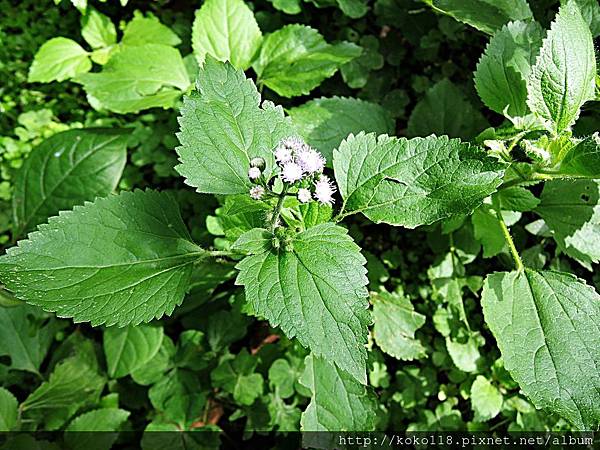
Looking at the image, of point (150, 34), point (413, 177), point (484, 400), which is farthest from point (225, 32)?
point (484, 400)

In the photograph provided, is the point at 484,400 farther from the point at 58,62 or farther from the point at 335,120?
the point at 58,62

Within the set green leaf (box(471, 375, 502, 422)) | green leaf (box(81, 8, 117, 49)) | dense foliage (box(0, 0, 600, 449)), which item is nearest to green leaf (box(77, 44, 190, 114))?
dense foliage (box(0, 0, 600, 449))

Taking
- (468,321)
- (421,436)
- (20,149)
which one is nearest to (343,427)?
(421,436)

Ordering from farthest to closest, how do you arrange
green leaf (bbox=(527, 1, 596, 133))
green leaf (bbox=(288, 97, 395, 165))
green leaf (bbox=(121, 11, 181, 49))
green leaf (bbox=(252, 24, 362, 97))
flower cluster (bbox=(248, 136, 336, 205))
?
1. green leaf (bbox=(121, 11, 181, 49))
2. green leaf (bbox=(252, 24, 362, 97))
3. green leaf (bbox=(288, 97, 395, 165))
4. green leaf (bbox=(527, 1, 596, 133))
5. flower cluster (bbox=(248, 136, 336, 205))

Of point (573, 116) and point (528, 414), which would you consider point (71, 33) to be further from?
point (528, 414)

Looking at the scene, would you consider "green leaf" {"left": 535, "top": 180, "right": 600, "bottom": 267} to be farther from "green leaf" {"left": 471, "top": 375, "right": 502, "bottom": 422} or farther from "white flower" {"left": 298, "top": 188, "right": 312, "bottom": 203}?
"white flower" {"left": 298, "top": 188, "right": 312, "bottom": 203}

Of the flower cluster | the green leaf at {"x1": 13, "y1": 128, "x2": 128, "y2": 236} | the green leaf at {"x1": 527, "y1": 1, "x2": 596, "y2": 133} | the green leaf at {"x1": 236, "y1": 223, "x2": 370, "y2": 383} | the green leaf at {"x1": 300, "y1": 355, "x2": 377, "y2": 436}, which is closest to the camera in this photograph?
the green leaf at {"x1": 236, "y1": 223, "x2": 370, "y2": 383}

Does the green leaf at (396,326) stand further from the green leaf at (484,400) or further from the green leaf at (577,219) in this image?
the green leaf at (577,219)

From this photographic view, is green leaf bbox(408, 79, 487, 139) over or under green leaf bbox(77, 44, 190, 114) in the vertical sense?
under
